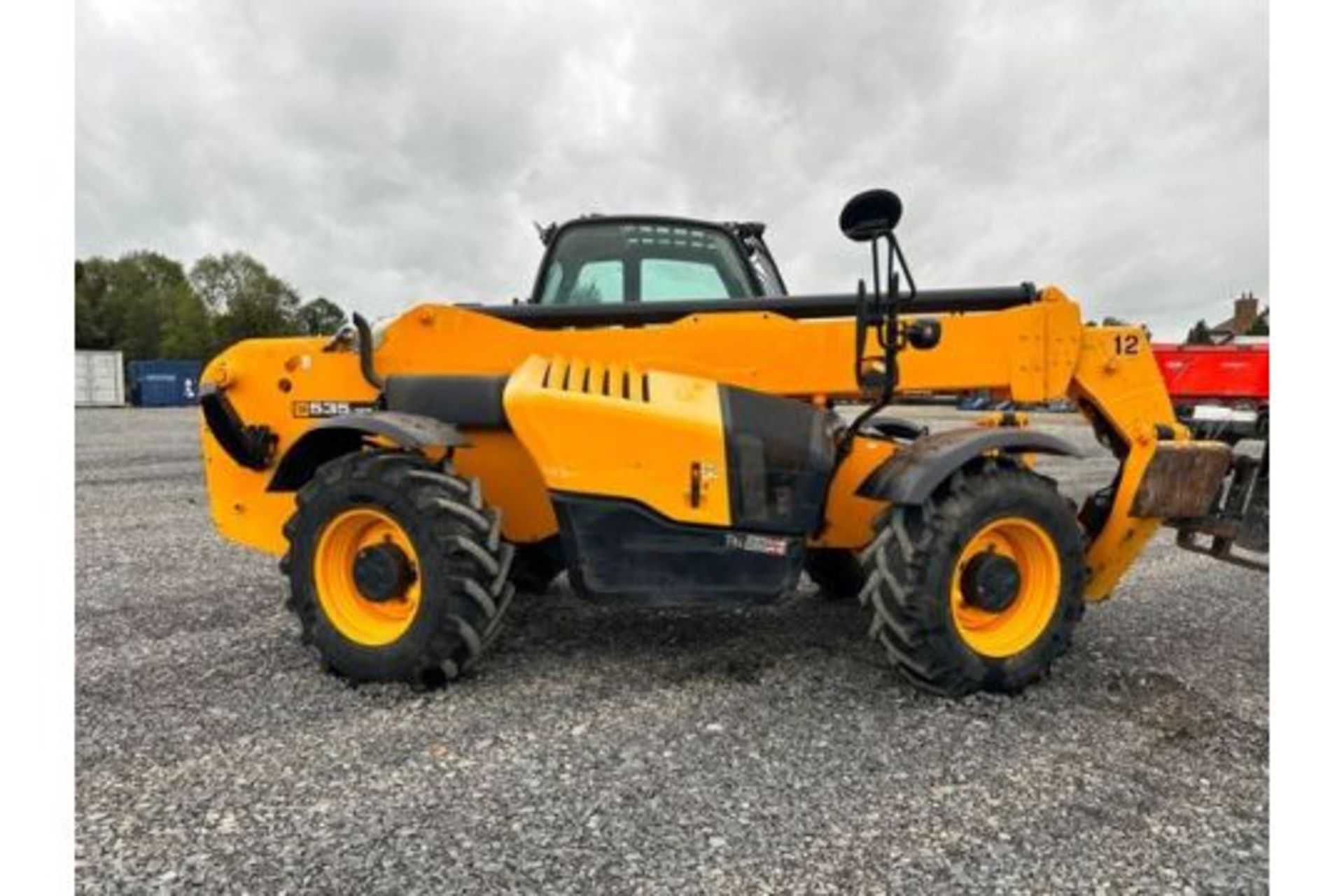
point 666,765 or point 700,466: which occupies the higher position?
point 700,466

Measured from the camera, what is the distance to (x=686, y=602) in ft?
12.6

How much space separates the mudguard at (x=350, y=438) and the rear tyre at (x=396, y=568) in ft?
0.39

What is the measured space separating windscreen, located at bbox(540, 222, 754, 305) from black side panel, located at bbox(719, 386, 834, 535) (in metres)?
1.54

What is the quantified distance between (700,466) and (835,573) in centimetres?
178

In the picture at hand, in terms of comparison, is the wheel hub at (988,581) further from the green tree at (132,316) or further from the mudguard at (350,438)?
the green tree at (132,316)

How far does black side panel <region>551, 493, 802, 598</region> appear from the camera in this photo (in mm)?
3809

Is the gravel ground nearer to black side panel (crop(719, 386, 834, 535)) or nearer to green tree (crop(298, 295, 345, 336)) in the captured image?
black side panel (crop(719, 386, 834, 535))

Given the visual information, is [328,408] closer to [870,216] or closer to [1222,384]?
[870,216]

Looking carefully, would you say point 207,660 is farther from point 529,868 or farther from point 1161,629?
point 1161,629

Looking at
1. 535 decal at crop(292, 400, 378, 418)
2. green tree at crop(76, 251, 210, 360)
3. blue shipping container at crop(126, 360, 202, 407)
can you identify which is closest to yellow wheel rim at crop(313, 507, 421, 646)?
535 decal at crop(292, 400, 378, 418)

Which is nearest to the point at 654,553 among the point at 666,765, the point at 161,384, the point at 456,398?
the point at 666,765

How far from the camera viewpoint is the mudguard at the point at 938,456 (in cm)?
365

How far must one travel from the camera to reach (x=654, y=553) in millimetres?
3832

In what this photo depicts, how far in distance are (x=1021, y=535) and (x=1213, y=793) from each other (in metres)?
1.24
